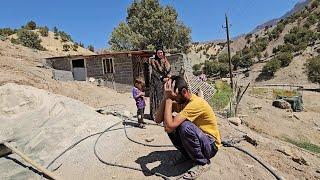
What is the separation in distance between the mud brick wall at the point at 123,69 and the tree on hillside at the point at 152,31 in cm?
1769

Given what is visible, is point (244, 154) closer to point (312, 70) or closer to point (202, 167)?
point (202, 167)

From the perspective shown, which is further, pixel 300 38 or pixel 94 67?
pixel 300 38

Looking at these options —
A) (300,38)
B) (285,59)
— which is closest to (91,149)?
(285,59)

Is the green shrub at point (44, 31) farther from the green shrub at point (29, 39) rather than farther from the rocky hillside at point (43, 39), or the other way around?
the green shrub at point (29, 39)

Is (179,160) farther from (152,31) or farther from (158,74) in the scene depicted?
(152,31)

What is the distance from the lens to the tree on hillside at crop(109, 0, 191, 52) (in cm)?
4250

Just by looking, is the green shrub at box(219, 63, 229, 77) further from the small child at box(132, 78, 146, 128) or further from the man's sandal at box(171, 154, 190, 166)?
the man's sandal at box(171, 154, 190, 166)

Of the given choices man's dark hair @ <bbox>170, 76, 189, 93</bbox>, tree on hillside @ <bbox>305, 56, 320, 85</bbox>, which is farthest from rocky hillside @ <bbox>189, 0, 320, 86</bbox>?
man's dark hair @ <bbox>170, 76, 189, 93</bbox>

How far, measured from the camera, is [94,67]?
971 inches

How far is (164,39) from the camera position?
43.0 meters

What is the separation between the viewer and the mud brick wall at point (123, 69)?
79.2ft

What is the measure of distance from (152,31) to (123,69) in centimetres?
1921

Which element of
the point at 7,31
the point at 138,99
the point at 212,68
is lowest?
the point at 138,99

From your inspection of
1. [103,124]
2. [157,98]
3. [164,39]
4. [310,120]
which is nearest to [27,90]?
[103,124]
